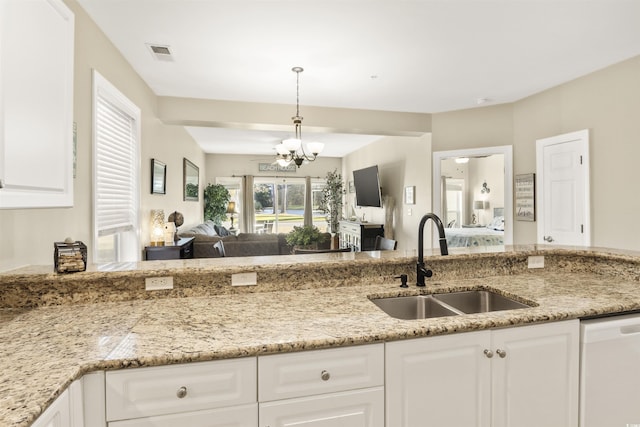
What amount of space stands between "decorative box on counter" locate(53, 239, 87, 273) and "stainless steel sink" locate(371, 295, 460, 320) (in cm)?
140

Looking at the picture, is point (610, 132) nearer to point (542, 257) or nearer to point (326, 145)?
point (542, 257)

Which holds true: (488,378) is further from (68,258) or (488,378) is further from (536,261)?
(68,258)

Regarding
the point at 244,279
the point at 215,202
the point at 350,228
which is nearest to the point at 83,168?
the point at 244,279

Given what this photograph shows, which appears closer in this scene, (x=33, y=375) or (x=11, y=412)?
(x=11, y=412)

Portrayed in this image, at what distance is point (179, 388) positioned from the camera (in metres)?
1.04

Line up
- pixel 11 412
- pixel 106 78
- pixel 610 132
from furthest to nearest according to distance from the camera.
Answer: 1. pixel 610 132
2. pixel 106 78
3. pixel 11 412

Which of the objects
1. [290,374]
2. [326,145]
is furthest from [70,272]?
[326,145]

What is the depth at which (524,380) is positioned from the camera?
134cm

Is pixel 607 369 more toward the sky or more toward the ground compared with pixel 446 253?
more toward the ground

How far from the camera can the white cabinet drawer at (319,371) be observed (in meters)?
1.10

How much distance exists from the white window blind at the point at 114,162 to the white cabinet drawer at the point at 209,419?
184cm

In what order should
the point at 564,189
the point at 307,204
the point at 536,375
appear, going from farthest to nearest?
the point at 307,204, the point at 564,189, the point at 536,375

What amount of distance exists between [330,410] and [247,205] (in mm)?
7814

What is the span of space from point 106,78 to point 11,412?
8.24ft
